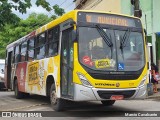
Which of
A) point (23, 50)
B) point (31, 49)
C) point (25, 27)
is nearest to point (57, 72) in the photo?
point (31, 49)

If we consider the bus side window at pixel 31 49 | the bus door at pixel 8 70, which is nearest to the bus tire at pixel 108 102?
the bus side window at pixel 31 49

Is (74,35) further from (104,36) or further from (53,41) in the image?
(53,41)

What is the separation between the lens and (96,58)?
10773 millimetres

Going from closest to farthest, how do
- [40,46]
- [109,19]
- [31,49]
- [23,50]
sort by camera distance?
[109,19] < [40,46] < [31,49] < [23,50]

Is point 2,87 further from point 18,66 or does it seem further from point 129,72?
point 129,72

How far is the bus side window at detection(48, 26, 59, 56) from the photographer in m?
12.5

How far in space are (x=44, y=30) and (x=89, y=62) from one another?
13.0 ft

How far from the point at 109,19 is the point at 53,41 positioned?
2.35 metres

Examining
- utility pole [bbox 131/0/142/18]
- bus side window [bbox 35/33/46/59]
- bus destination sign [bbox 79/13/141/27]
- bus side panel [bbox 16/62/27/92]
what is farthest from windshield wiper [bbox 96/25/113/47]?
utility pole [bbox 131/0/142/18]

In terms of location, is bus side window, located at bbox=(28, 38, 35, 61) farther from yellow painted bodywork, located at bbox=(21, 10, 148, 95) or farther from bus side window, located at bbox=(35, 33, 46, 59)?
bus side window, located at bbox=(35, 33, 46, 59)

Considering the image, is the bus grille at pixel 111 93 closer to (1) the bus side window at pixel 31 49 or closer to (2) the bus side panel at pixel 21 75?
(1) the bus side window at pixel 31 49

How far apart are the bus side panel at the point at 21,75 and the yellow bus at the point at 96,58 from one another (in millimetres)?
4120

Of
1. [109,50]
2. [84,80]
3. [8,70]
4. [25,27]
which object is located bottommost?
[84,80]

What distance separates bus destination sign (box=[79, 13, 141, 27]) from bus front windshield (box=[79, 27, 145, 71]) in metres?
0.27
